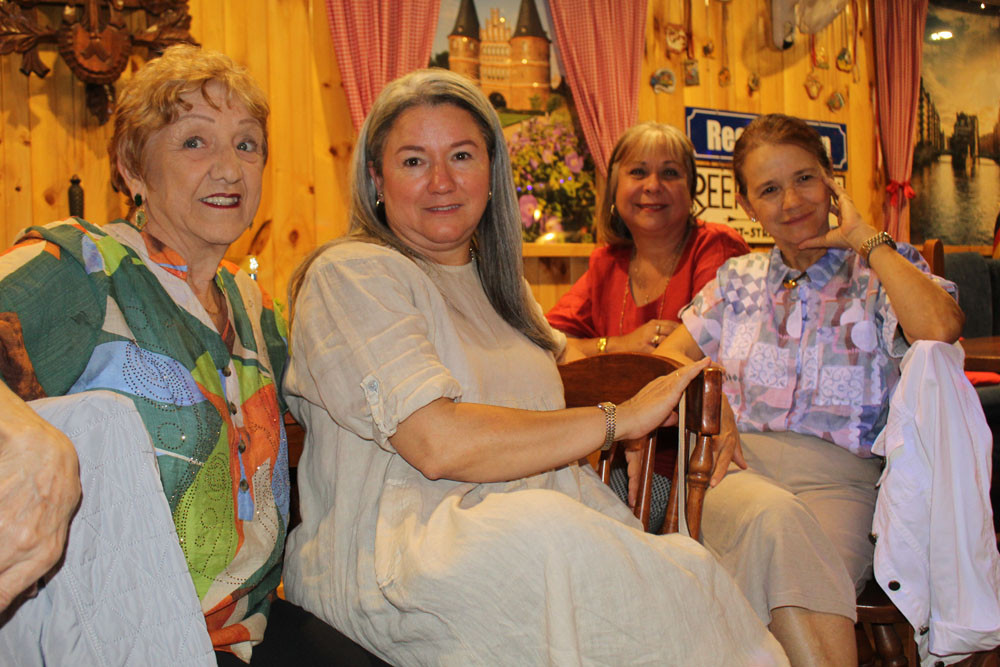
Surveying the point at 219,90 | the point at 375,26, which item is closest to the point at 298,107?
the point at 375,26

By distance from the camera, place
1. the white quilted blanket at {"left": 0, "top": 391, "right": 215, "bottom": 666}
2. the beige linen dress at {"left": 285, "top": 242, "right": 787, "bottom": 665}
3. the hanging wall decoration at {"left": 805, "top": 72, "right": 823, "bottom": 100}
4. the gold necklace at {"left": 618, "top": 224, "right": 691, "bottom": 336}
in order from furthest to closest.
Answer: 1. the hanging wall decoration at {"left": 805, "top": 72, "right": 823, "bottom": 100}
2. the gold necklace at {"left": 618, "top": 224, "right": 691, "bottom": 336}
3. the beige linen dress at {"left": 285, "top": 242, "right": 787, "bottom": 665}
4. the white quilted blanket at {"left": 0, "top": 391, "right": 215, "bottom": 666}

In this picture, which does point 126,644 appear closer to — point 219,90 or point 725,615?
point 725,615

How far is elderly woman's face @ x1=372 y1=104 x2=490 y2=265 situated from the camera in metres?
1.57

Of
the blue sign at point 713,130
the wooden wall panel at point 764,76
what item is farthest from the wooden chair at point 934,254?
the wooden wall panel at point 764,76

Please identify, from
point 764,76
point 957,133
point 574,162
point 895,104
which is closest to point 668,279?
point 574,162

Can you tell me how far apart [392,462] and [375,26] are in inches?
120

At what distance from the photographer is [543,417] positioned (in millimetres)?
1347

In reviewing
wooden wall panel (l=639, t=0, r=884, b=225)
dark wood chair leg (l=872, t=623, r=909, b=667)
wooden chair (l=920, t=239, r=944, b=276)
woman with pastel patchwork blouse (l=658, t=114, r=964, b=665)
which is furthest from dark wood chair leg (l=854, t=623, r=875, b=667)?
wooden wall panel (l=639, t=0, r=884, b=225)

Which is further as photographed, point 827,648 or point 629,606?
point 827,648

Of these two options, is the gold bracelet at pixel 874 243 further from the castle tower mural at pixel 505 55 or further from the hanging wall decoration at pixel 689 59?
the hanging wall decoration at pixel 689 59

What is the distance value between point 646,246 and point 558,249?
5.07ft

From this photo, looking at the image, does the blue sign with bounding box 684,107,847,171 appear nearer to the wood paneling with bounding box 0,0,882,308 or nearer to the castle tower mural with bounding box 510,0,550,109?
the wood paneling with bounding box 0,0,882,308

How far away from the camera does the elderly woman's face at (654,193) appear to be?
2.73m

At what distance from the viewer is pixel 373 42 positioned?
3.87m
